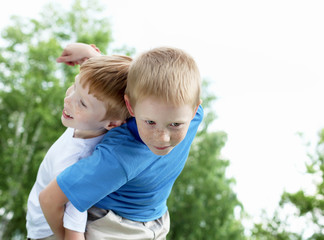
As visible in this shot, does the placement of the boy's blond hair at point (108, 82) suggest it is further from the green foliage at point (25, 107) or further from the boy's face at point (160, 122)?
the green foliage at point (25, 107)

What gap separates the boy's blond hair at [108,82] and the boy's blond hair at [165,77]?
112mm

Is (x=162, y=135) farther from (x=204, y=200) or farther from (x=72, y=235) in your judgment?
(x=204, y=200)

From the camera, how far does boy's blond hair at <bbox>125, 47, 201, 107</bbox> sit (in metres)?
1.49

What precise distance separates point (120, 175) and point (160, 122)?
0.28 metres

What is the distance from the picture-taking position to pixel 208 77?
2003cm

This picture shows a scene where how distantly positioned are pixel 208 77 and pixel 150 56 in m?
18.7

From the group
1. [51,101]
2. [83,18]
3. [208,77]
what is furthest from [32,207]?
[83,18]

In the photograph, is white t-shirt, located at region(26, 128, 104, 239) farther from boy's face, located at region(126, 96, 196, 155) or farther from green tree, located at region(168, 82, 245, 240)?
green tree, located at region(168, 82, 245, 240)

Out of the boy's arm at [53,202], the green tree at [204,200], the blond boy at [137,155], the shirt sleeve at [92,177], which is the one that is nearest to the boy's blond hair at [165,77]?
the blond boy at [137,155]

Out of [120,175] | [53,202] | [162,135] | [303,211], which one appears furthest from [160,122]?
[303,211]

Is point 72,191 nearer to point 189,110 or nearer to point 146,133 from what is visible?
point 146,133

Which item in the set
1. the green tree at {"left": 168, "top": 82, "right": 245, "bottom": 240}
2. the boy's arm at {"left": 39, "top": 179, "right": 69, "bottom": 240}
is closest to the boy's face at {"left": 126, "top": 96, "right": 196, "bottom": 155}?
the boy's arm at {"left": 39, "top": 179, "right": 69, "bottom": 240}

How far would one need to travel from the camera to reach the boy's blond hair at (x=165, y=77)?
1.49 m

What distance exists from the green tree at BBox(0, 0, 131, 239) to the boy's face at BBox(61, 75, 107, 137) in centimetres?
1509
